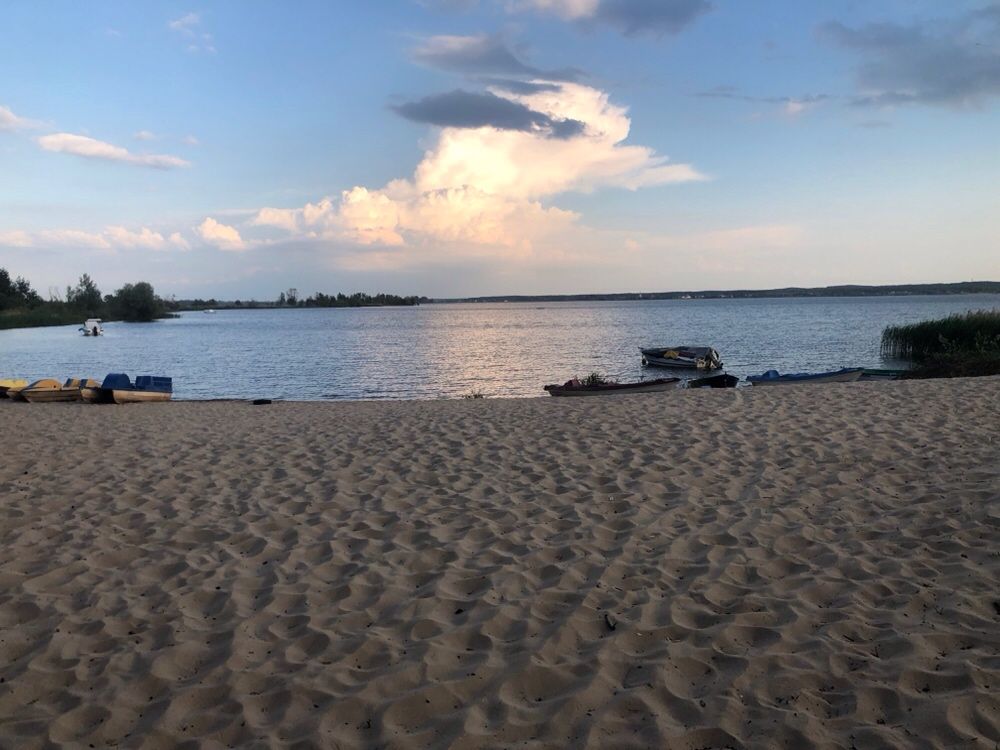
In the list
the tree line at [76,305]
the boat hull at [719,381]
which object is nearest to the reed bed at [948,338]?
the boat hull at [719,381]

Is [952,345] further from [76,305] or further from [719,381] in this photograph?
[76,305]

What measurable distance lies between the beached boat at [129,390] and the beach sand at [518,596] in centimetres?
1009

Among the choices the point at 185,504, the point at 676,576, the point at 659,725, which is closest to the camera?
the point at 659,725

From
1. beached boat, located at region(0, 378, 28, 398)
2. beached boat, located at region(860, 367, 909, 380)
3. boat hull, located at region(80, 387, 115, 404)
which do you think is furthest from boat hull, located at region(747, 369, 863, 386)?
beached boat, located at region(0, 378, 28, 398)

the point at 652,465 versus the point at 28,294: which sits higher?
the point at 28,294

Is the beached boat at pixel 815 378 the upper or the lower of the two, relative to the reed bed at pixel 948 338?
lower

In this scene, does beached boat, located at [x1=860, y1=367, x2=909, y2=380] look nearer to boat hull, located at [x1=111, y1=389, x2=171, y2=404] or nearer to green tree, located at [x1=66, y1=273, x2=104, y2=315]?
boat hull, located at [x1=111, y1=389, x2=171, y2=404]

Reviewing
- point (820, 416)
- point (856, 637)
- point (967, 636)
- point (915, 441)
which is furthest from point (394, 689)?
point (820, 416)

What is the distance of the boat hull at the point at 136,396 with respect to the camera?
18.5m

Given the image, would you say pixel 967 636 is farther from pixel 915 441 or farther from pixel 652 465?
pixel 915 441

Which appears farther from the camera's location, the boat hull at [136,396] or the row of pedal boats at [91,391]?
the boat hull at [136,396]

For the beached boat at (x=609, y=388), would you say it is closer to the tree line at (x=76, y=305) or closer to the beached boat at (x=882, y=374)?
the beached boat at (x=882, y=374)

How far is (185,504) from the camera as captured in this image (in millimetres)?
7176

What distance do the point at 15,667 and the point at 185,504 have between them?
3.30m
